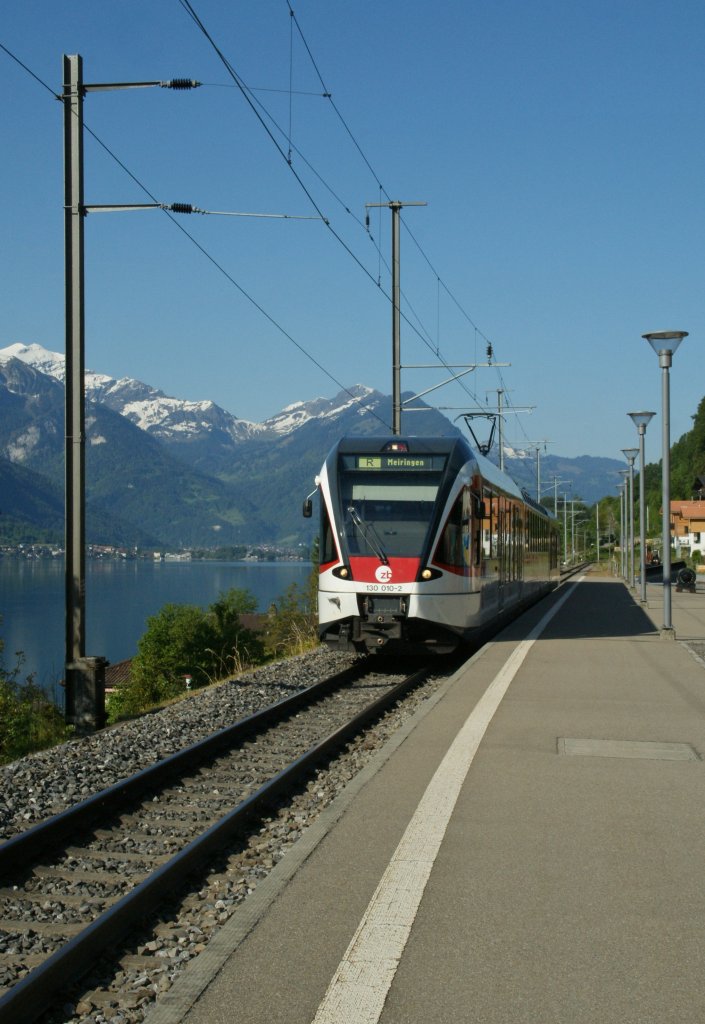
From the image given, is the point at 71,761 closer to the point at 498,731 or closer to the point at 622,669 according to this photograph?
the point at 498,731

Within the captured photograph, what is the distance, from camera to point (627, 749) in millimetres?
9461

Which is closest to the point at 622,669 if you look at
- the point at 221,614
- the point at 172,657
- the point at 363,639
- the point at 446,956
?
the point at 363,639

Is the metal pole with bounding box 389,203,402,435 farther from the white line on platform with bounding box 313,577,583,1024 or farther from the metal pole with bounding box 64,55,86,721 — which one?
the white line on platform with bounding box 313,577,583,1024

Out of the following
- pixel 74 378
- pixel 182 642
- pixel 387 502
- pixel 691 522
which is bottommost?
pixel 182 642

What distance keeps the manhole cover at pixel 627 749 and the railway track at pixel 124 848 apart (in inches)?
78.8

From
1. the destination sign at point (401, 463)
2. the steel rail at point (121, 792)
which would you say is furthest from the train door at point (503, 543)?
the steel rail at point (121, 792)

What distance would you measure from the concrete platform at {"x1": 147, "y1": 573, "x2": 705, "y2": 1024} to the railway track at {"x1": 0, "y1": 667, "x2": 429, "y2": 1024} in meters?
0.56

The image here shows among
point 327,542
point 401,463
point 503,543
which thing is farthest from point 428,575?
point 503,543

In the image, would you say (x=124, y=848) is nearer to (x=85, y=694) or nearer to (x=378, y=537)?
(x=85, y=694)

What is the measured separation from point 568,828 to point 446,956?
7.65ft

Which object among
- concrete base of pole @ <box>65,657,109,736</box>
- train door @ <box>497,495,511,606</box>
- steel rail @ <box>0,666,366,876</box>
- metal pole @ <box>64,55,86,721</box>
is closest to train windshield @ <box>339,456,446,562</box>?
steel rail @ <box>0,666,366,876</box>

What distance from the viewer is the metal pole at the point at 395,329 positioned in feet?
93.4

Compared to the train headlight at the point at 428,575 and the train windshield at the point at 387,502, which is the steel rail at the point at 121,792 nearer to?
the train headlight at the point at 428,575

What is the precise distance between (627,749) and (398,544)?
7439mm
